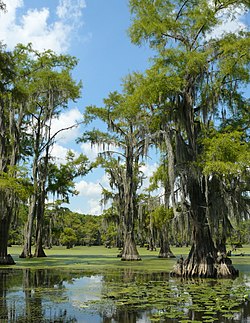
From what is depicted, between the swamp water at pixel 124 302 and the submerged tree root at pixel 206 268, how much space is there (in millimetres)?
2190

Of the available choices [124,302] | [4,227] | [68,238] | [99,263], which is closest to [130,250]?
[99,263]

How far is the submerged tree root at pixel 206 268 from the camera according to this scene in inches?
473

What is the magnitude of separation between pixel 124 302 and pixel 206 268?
18.4ft

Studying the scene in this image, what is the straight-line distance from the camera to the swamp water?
5.88m

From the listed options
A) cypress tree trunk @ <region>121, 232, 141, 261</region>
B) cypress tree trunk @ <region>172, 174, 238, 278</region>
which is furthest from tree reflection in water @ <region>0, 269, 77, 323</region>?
cypress tree trunk @ <region>121, 232, 141, 261</region>

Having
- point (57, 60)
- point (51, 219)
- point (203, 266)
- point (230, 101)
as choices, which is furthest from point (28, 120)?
point (203, 266)

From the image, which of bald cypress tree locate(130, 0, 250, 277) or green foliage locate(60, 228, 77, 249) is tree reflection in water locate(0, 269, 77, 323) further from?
green foliage locate(60, 228, 77, 249)

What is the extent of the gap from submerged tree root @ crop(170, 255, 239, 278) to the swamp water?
2.19 metres

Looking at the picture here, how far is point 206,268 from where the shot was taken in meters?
12.1

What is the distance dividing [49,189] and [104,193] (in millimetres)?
4252

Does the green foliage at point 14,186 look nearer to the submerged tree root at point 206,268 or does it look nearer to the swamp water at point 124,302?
the swamp water at point 124,302

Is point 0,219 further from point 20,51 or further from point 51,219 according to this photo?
point 51,219

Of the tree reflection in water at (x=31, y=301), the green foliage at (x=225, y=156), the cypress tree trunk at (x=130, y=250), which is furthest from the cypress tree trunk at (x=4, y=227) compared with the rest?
the green foliage at (x=225, y=156)

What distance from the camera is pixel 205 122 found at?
13.6 m
